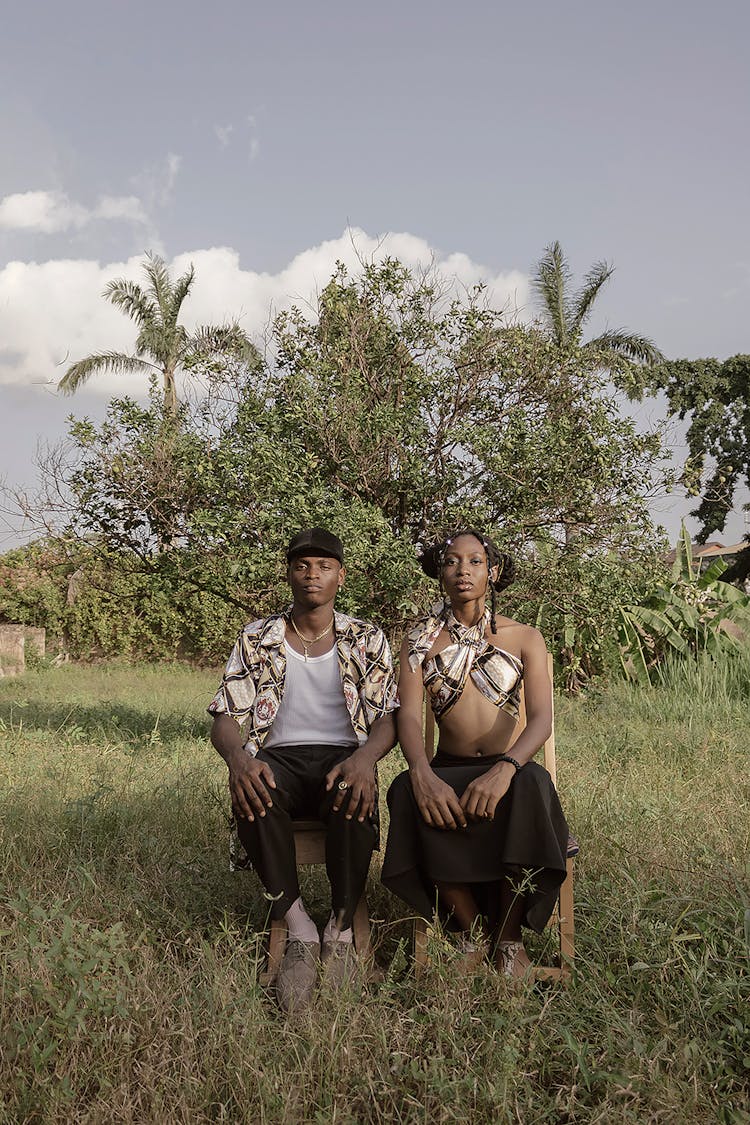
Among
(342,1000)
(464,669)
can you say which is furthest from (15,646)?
(342,1000)

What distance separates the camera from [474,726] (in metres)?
3.86

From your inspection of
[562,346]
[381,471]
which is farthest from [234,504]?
[562,346]

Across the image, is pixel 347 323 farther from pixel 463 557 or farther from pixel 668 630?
pixel 668 630

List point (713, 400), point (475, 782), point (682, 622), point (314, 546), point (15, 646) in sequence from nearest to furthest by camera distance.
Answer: point (475, 782) → point (314, 546) → point (682, 622) → point (15, 646) → point (713, 400)

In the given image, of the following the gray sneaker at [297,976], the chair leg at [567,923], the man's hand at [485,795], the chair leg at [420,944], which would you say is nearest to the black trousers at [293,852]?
the gray sneaker at [297,976]

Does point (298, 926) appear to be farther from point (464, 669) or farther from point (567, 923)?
point (464, 669)

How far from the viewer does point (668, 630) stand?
10617 millimetres

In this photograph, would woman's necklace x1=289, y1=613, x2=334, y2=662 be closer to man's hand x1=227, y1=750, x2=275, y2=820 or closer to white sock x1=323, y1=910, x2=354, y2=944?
man's hand x1=227, y1=750, x2=275, y2=820

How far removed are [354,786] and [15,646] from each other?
47.6 ft

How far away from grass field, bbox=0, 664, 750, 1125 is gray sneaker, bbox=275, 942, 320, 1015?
79mm

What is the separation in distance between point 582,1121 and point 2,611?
724 inches

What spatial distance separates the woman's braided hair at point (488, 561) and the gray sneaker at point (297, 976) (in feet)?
4.72

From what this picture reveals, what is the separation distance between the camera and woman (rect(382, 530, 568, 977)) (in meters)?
3.40

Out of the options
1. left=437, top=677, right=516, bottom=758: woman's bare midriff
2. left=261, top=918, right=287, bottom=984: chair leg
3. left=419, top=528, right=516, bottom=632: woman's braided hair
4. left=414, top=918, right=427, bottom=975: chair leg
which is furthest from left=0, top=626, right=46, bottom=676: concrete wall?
left=414, top=918, right=427, bottom=975: chair leg
